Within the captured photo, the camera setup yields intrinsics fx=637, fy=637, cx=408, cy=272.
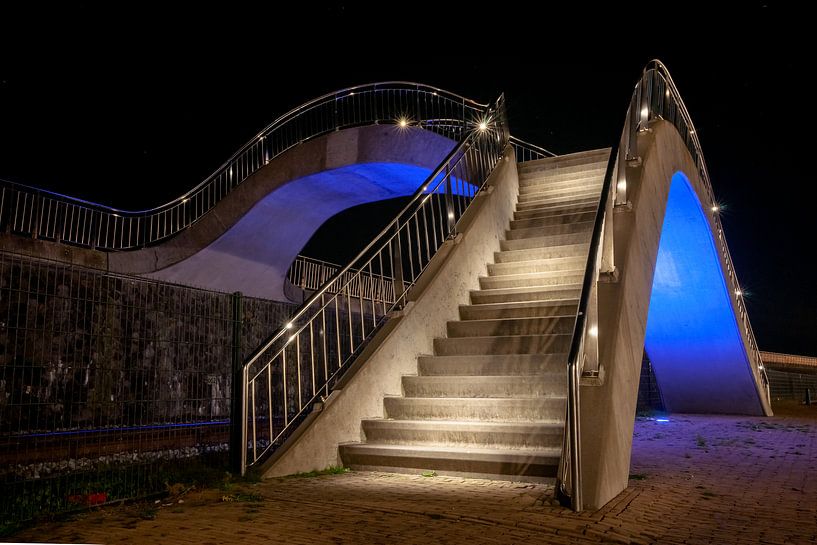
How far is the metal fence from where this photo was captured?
4562 mm

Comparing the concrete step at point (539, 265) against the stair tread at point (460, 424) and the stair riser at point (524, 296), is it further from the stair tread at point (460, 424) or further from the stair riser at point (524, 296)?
the stair tread at point (460, 424)

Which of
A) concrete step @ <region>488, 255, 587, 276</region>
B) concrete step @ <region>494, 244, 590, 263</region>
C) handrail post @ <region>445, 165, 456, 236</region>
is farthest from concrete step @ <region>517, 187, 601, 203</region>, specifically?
handrail post @ <region>445, 165, 456, 236</region>

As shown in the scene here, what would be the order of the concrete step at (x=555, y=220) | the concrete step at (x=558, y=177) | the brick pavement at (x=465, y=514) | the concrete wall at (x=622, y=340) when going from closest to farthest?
the brick pavement at (x=465, y=514)
the concrete wall at (x=622, y=340)
the concrete step at (x=555, y=220)
the concrete step at (x=558, y=177)

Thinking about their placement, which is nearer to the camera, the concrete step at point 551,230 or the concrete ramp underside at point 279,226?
the concrete step at point 551,230

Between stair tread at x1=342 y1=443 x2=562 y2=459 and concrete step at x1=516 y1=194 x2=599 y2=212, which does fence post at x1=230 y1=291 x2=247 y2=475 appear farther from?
concrete step at x1=516 y1=194 x2=599 y2=212

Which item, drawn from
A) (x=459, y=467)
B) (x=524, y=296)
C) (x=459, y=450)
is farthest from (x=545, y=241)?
(x=459, y=467)

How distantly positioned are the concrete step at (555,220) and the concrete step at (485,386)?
330cm

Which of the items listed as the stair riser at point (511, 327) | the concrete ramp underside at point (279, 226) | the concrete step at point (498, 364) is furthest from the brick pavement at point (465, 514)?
the concrete ramp underside at point (279, 226)

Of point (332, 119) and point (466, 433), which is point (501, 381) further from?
point (332, 119)

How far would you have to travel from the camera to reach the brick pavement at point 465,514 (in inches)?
132

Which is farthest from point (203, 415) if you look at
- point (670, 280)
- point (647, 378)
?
point (647, 378)

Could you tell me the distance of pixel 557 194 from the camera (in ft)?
32.4

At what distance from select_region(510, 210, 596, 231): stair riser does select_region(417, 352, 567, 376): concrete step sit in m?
2.90

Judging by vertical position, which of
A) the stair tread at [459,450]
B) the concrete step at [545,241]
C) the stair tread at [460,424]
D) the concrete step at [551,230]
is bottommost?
the stair tread at [459,450]
